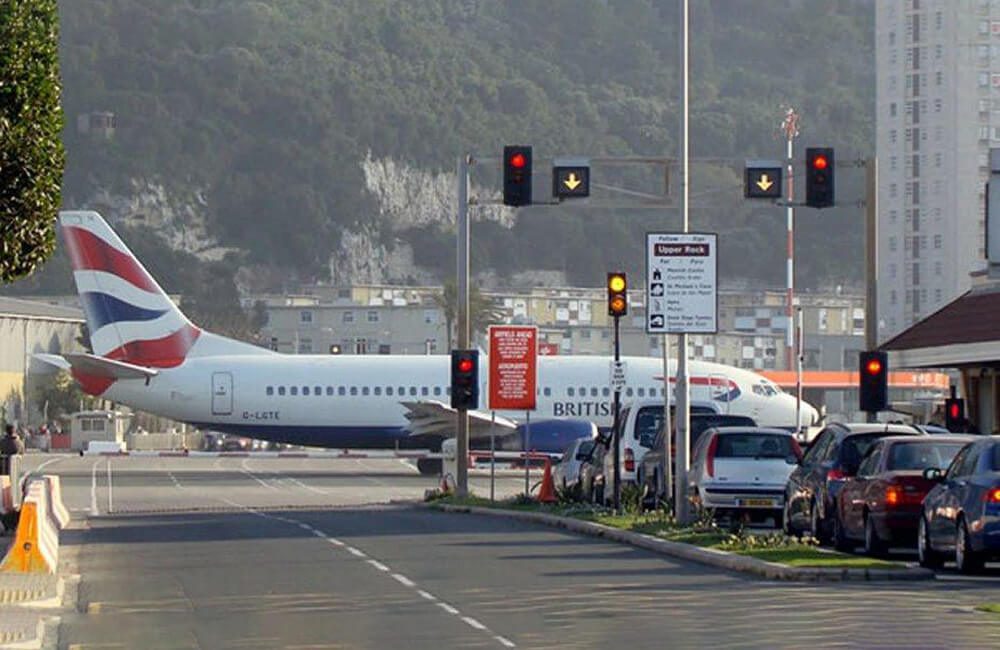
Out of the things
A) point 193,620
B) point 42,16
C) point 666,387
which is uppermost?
point 42,16

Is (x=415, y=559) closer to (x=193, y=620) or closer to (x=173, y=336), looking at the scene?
(x=193, y=620)

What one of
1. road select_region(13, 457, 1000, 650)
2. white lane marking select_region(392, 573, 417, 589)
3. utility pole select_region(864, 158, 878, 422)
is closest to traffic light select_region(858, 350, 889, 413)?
utility pole select_region(864, 158, 878, 422)

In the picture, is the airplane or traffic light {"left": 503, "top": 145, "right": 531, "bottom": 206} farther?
the airplane

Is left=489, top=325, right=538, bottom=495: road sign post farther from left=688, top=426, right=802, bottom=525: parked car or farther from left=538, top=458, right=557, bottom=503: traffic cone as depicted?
left=688, top=426, right=802, bottom=525: parked car

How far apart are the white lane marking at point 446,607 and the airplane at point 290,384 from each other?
47512mm

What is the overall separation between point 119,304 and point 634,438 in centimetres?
Answer: 3440

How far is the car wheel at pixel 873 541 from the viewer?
25844 mm

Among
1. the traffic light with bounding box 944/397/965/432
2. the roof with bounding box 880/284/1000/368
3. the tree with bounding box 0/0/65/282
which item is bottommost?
the traffic light with bounding box 944/397/965/432

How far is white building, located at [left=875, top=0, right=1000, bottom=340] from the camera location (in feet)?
370

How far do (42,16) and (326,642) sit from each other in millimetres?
10622

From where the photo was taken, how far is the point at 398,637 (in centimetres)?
1741

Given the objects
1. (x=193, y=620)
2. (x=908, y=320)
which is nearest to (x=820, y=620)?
(x=193, y=620)

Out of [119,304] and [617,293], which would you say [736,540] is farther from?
[119,304]

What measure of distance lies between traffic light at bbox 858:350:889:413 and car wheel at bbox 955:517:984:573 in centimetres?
1652
